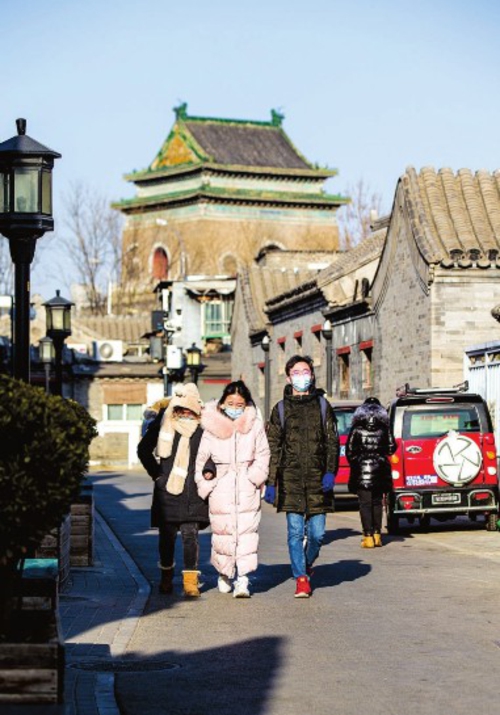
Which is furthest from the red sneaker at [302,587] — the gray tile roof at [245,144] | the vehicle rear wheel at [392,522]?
the gray tile roof at [245,144]

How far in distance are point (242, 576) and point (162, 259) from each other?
79.4 m

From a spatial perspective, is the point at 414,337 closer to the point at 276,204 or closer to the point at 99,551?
the point at 99,551

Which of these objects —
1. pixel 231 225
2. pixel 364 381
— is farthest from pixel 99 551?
pixel 231 225

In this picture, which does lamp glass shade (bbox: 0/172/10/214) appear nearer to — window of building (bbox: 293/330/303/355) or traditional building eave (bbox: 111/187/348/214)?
window of building (bbox: 293/330/303/355)

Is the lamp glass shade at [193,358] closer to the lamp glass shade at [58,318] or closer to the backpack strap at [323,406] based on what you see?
the lamp glass shade at [58,318]

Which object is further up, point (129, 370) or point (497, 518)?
point (129, 370)

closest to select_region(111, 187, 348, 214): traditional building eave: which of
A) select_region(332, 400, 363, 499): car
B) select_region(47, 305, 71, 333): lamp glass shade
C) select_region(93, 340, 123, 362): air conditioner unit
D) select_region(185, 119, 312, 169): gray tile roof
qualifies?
select_region(185, 119, 312, 169): gray tile roof

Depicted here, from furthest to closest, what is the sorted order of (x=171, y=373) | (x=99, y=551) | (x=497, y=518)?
(x=171, y=373)
(x=497, y=518)
(x=99, y=551)

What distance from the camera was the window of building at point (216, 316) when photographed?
71.1 m

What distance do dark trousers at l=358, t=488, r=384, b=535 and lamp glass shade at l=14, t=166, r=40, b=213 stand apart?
6885 millimetres

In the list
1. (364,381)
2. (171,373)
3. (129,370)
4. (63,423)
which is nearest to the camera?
(63,423)

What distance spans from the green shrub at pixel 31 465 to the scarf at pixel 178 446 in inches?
250

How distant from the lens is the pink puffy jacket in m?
12.9

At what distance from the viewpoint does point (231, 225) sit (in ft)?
292
